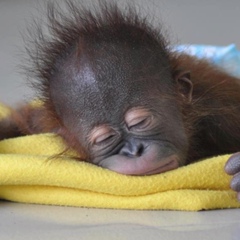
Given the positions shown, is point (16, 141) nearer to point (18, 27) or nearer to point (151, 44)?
point (151, 44)

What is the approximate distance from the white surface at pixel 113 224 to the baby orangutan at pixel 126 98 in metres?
0.09

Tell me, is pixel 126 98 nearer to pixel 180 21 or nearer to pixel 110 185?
pixel 110 185

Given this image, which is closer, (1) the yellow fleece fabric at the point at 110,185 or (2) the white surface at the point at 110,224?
(2) the white surface at the point at 110,224

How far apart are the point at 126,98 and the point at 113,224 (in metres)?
0.29

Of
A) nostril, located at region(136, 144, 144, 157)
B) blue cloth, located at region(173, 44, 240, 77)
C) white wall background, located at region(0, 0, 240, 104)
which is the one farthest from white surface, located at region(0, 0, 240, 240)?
white wall background, located at region(0, 0, 240, 104)

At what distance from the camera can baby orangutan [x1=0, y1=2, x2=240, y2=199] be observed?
139cm

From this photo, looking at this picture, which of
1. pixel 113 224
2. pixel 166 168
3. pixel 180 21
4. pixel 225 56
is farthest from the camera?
pixel 180 21

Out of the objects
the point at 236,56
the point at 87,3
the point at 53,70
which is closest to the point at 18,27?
the point at 236,56

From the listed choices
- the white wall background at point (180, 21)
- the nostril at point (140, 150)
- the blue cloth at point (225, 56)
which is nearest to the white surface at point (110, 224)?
the nostril at point (140, 150)

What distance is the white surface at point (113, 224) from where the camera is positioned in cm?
115

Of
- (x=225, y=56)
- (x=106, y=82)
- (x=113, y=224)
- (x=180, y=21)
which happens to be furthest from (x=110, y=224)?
(x=180, y=21)

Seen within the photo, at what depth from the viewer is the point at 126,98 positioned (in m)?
1.39

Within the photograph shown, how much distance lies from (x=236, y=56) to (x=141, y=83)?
1100 mm

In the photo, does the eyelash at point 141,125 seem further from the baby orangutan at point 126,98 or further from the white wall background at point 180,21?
the white wall background at point 180,21
